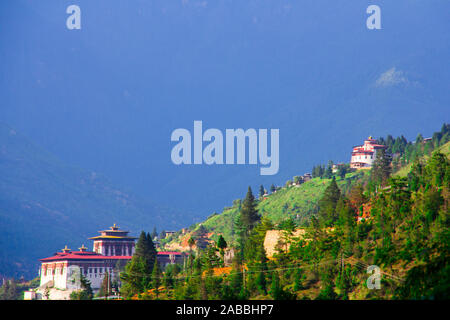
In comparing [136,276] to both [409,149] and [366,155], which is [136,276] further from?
[366,155]

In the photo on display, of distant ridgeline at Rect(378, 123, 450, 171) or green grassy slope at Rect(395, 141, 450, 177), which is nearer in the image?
green grassy slope at Rect(395, 141, 450, 177)

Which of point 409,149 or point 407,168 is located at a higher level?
point 409,149

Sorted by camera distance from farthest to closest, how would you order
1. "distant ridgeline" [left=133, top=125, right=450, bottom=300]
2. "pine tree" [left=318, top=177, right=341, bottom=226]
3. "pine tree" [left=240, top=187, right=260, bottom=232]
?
"pine tree" [left=240, top=187, right=260, bottom=232], "pine tree" [left=318, top=177, right=341, bottom=226], "distant ridgeline" [left=133, top=125, right=450, bottom=300]

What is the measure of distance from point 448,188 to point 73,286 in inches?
3774

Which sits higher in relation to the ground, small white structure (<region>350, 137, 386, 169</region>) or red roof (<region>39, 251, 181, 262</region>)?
small white structure (<region>350, 137, 386, 169</region>)

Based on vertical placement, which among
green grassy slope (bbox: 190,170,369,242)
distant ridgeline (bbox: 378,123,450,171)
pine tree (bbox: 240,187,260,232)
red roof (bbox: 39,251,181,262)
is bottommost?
red roof (bbox: 39,251,181,262)

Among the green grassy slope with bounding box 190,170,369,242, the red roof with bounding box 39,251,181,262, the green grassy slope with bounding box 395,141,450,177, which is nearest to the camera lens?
the green grassy slope with bounding box 395,141,450,177

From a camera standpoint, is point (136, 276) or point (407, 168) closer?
point (136, 276)

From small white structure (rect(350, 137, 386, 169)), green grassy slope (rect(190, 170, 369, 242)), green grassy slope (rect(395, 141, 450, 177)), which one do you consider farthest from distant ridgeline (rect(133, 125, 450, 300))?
small white structure (rect(350, 137, 386, 169))

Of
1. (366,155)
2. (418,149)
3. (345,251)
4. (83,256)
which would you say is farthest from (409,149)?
(345,251)

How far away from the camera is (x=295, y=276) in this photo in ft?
253

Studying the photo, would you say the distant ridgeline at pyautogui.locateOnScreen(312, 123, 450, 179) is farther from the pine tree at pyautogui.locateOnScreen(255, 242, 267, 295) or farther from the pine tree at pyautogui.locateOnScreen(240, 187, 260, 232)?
the pine tree at pyautogui.locateOnScreen(255, 242, 267, 295)

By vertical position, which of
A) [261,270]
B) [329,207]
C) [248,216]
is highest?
[248,216]

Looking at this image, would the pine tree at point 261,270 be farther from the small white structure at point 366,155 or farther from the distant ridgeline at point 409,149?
the small white structure at point 366,155
